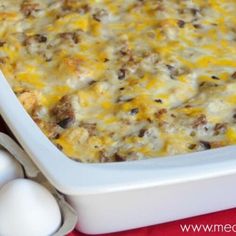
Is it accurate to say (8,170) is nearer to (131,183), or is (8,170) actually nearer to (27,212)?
(27,212)

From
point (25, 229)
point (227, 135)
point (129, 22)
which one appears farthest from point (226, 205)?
point (129, 22)

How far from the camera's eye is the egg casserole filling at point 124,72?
1914 millimetres

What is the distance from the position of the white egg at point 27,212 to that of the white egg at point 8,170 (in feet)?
0.35

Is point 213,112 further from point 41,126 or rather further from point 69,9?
point 69,9

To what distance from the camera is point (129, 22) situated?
2355 millimetres

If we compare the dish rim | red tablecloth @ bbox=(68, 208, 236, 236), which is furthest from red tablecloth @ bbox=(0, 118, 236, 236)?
the dish rim

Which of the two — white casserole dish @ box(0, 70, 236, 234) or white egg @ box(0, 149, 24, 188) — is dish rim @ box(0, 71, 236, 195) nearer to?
white casserole dish @ box(0, 70, 236, 234)

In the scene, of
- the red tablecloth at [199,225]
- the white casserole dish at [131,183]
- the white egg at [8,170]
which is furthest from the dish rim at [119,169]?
the red tablecloth at [199,225]

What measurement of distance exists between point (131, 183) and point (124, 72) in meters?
0.59

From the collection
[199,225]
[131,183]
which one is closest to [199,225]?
[199,225]

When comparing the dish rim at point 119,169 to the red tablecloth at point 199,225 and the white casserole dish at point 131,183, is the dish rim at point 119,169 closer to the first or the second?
the white casserole dish at point 131,183

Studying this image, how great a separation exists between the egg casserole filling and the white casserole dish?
16 cm

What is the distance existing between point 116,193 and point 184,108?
1.49 feet

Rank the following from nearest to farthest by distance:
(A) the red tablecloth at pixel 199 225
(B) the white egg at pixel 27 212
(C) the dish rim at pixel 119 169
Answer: (C) the dish rim at pixel 119 169 → (B) the white egg at pixel 27 212 → (A) the red tablecloth at pixel 199 225
